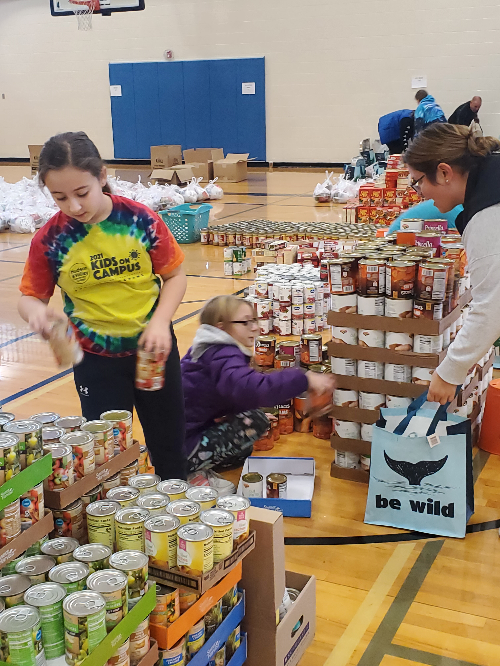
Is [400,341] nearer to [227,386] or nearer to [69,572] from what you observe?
[227,386]

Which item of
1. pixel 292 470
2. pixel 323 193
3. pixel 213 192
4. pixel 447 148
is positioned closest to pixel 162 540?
pixel 447 148

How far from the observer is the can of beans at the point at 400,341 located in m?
3.29

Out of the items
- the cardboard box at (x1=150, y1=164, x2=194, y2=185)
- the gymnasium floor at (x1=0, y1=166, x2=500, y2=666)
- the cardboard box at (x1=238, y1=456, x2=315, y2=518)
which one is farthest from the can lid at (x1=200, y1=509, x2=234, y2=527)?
the cardboard box at (x1=150, y1=164, x2=194, y2=185)

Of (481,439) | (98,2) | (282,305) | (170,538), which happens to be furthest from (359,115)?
(170,538)

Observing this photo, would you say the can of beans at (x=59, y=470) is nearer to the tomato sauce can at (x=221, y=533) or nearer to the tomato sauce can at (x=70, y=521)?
the tomato sauce can at (x=70, y=521)

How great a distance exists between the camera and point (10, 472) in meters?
1.70

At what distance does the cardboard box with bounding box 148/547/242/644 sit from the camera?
5.71 ft

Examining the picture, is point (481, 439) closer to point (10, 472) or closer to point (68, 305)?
point (68, 305)

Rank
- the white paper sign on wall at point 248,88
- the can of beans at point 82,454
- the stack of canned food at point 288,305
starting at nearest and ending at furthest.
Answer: the can of beans at point 82,454
the stack of canned food at point 288,305
the white paper sign on wall at point 248,88

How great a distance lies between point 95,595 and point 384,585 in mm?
1471

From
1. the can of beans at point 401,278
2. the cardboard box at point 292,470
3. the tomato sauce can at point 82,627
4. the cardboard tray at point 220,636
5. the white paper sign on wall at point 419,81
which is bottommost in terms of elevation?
the cardboard box at point 292,470

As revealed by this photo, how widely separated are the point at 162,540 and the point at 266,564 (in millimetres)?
402

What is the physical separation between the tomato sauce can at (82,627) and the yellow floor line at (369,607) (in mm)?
1074

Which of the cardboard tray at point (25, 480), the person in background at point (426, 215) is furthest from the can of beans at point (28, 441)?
the person in background at point (426, 215)
